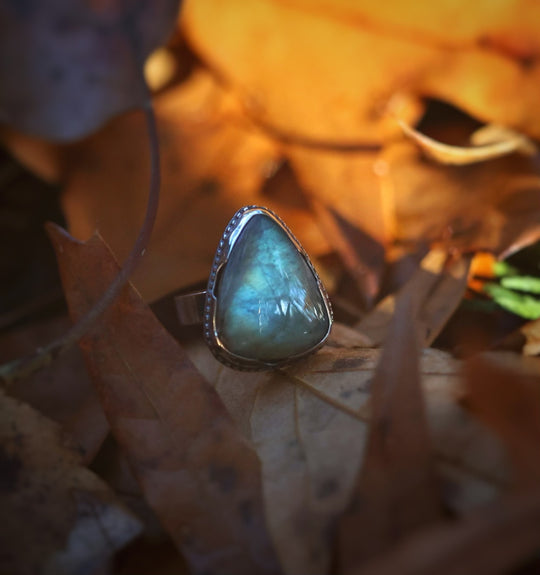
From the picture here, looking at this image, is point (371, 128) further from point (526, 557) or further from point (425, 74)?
point (526, 557)

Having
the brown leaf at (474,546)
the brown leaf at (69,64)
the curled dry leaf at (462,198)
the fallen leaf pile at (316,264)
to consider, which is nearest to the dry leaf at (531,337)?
the fallen leaf pile at (316,264)

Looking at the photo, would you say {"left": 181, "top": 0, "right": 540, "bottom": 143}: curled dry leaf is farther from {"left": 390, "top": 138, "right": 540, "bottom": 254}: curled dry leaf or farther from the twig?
the twig

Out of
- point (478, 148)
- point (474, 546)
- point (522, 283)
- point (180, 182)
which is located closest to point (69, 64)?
point (180, 182)

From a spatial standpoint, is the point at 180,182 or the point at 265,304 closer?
the point at 265,304

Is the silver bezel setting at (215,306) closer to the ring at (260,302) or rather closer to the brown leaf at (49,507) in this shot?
the ring at (260,302)

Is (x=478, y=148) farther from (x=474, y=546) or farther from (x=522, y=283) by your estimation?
(x=474, y=546)
